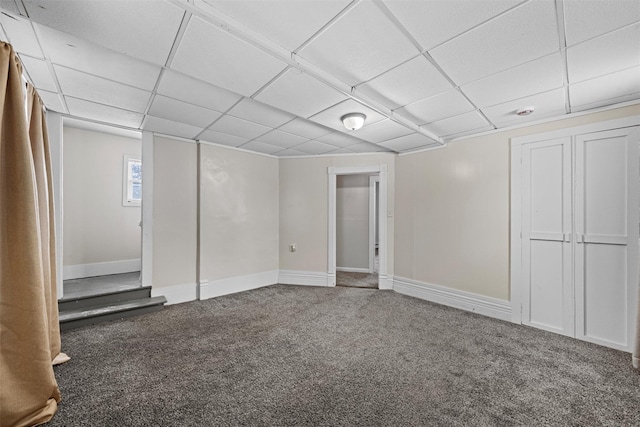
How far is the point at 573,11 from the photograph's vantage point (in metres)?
1.49

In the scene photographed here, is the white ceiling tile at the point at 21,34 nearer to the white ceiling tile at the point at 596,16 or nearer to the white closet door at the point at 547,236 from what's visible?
the white ceiling tile at the point at 596,16

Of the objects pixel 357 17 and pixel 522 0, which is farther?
pixel 357 17

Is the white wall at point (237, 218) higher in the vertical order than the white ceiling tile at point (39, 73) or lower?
lower

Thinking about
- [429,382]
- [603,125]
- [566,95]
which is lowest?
[429,382]

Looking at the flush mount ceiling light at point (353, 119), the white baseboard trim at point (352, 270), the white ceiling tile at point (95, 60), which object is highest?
the white ceiling tile at point (95, 60)

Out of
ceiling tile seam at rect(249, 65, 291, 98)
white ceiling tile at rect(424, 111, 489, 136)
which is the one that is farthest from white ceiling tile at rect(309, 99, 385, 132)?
white ceiling tile at rect(424, 111, 489, 136)

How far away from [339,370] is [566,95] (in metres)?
3.22

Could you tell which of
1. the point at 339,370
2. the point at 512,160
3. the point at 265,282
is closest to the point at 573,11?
the point at 512,160

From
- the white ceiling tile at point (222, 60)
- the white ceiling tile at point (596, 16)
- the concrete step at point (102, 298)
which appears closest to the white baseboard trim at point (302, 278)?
the concrete step at point (102, 298)

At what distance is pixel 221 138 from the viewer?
4039 millimetres

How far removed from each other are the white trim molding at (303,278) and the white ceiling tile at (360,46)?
140 inches

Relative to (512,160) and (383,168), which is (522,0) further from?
(383,168)

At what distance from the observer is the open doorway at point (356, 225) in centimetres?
611

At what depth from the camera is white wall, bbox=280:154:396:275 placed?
16.2ft
